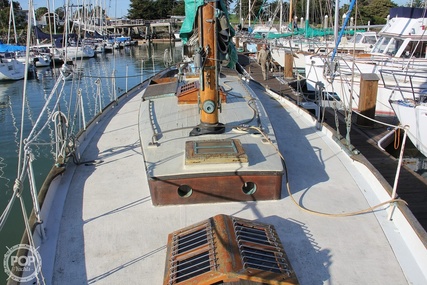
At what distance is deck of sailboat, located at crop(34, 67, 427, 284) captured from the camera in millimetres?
3498

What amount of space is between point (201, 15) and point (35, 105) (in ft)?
65.3

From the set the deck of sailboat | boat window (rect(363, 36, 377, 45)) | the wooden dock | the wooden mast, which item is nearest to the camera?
the deck of sailboat

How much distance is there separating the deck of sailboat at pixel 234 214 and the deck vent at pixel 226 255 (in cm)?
30

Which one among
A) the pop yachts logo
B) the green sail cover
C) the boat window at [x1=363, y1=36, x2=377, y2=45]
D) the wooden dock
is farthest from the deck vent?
the boat window at [x1=363, y1=36, x2=377, y2=45]

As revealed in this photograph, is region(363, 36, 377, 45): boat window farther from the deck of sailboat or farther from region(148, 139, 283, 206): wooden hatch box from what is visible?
region(148, 139, 283, 206): wooden hatch box

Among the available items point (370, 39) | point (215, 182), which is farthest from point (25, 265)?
point (370, 39)

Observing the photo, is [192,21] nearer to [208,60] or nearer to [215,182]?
[208,60]

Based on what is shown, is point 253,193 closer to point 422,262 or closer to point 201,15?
point 422,262

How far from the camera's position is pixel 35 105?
22.0 m

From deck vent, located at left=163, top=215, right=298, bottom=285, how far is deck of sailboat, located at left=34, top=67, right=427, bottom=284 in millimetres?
299

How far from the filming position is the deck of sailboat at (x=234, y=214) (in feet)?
11.5

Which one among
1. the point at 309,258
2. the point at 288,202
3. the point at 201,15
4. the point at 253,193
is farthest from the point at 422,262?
the point at 201,15

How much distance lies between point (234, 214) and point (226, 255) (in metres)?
1.35

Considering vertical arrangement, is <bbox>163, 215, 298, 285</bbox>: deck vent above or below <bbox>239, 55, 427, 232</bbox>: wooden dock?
above
